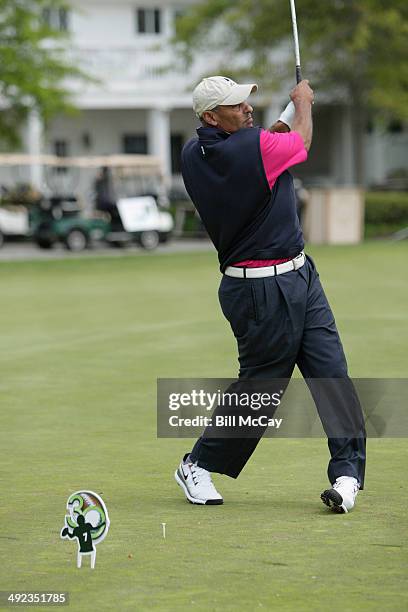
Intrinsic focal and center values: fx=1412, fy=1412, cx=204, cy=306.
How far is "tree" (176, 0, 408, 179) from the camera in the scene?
35594 mm

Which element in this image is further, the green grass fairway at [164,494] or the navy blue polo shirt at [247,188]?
the navy blue polo shirt at [247,188]

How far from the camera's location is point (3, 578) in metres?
5.09

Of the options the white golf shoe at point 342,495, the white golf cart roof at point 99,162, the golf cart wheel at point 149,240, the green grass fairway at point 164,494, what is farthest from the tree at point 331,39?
the white golf shoe at point 342,495

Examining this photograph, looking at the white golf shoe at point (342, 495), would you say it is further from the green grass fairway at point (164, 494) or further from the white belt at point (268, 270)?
the white belt at point (268, 270)

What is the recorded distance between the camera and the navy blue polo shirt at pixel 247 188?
237 inches

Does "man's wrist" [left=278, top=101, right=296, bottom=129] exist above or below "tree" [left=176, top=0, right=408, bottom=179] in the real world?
above

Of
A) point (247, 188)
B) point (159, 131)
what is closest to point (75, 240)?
point (159, 131)

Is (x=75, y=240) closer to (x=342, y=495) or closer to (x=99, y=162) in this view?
(x=99, y=162)

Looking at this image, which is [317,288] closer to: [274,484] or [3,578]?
[274,484]

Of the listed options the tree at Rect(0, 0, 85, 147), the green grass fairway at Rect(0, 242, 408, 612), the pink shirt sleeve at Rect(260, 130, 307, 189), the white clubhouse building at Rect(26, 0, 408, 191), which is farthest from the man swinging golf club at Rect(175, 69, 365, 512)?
the white clubhouse building at Rect(26, 0, 408, 191)

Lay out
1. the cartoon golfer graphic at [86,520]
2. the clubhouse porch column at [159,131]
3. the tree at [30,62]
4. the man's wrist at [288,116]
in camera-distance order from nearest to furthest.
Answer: the cartoon golfer graphic at [86,520]
the man's wrist at [288,116]
the tree at [30,62]
the clubhouse porch column at [159,131]

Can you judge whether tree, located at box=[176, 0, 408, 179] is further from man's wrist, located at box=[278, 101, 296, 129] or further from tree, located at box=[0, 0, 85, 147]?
man's wrist, located at box=[278, 101, 296, 129]

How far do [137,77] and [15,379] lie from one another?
37861 mm

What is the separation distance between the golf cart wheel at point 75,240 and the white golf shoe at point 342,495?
25.5 meters
